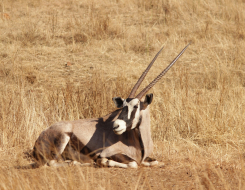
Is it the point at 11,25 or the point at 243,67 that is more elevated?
the point at 11,25

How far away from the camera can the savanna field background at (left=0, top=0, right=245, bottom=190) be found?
4441mm

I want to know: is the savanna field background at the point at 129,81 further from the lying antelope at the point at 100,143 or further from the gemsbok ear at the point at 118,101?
the gemsbok ear at the point at 118,101

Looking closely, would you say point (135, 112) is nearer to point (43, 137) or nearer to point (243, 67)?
point (43, 137)

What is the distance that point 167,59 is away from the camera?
1047 centimetres

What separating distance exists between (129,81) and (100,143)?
3.96 meters

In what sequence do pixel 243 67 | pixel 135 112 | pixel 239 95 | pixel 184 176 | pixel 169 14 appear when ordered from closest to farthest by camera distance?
pixel 184 176, pixel 135 112, pixel 239 95, pixel 243 67, pixel 169 14

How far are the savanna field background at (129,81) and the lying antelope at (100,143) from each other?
278 millimetres

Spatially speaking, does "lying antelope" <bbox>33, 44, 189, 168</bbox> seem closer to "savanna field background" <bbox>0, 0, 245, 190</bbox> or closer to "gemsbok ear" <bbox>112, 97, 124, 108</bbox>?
"gemsbok ear" <bbox>112, 97, 124, 108</bbox>

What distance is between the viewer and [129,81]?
29.3ft

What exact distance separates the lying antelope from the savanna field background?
278mm

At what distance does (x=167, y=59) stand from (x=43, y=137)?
20.1ft

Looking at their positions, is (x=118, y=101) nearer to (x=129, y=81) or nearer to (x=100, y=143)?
(x=100, y=143)

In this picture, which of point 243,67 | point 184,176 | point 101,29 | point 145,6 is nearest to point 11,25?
point 101,29

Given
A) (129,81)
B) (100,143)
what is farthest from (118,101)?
(129,81)
